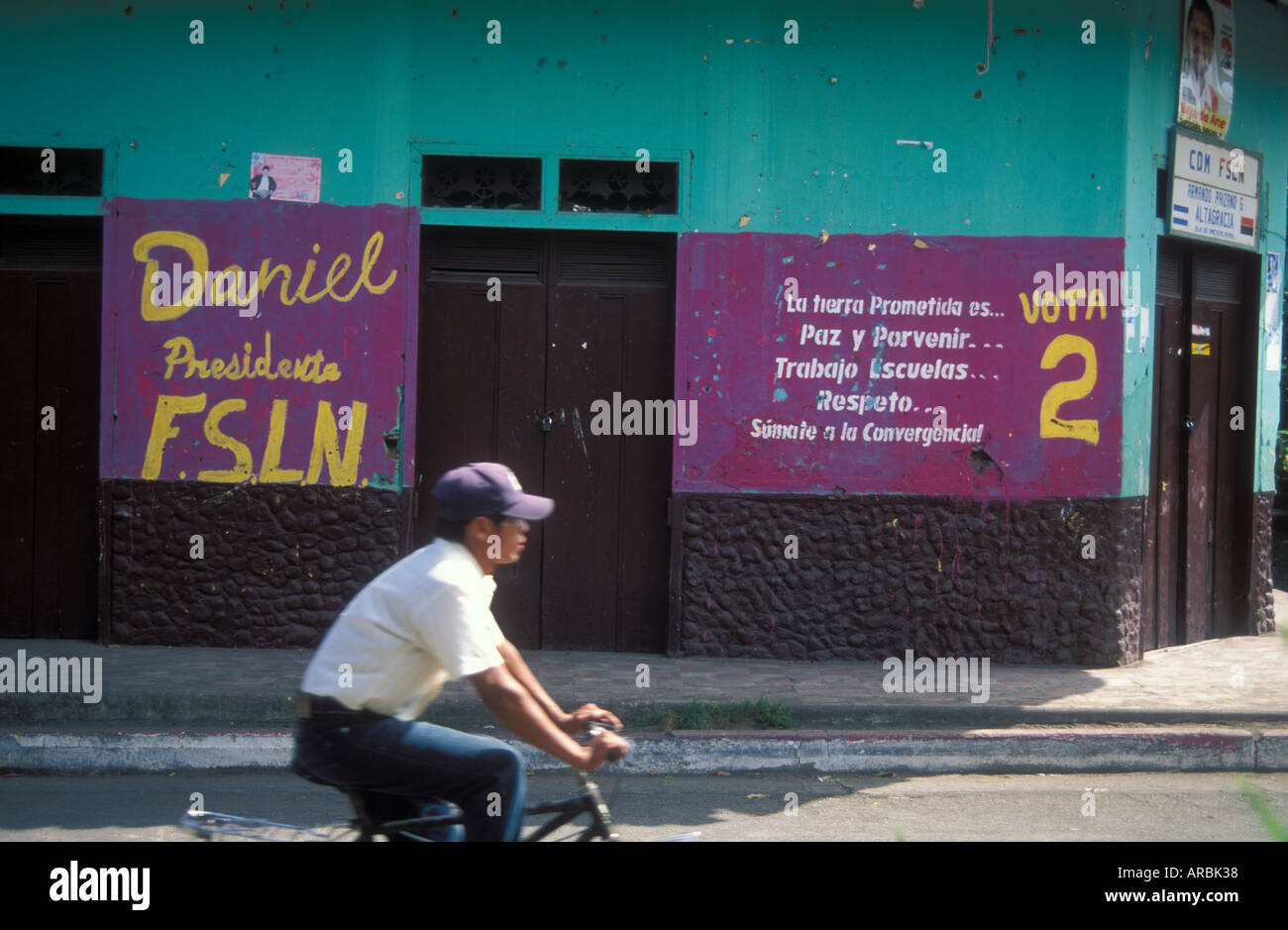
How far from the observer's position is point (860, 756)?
723 cm

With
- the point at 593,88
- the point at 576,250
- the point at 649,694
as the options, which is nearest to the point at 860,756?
the point at 649,694

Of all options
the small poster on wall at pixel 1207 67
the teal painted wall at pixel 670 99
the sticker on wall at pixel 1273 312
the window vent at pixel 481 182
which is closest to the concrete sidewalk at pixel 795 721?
the teal painted wall at pixel 670 99

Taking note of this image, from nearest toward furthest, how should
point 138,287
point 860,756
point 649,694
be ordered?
point 860,756 < point 649,694 < point 138,287

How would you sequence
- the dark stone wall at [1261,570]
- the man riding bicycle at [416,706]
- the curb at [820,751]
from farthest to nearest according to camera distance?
1. the dark stone wall at [1261,570]
2. the curb at [820,751]
3. the man riding bicycle at [416,706]

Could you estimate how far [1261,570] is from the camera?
11172 millimetres

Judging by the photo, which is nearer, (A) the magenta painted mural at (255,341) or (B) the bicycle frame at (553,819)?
(B) the bicycle frame at (553,819)

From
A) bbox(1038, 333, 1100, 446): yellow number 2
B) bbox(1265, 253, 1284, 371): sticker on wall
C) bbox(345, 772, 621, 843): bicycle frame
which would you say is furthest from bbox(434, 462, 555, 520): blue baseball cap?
bbox(1265, 253, 1284, 371): sticker on wall

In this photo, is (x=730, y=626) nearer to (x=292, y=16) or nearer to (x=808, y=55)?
(x=808, y=55)

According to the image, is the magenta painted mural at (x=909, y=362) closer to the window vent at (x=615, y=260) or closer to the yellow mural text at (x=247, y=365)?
the window vent at (x=615, y=260)

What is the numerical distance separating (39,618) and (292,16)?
491 cm

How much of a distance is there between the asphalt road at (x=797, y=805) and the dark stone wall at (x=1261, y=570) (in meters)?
4.43

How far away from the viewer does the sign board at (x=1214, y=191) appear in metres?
10.0

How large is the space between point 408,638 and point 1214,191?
30.5 feet

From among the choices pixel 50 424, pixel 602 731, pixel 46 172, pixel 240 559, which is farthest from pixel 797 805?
pixel 46 172
